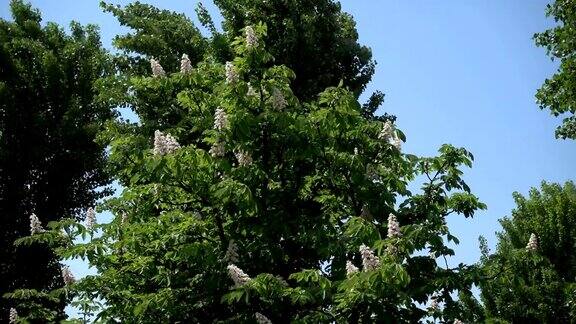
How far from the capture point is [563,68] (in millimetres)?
15758

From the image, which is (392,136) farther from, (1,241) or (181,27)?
(1,241)

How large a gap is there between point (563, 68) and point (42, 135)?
60.7 ft

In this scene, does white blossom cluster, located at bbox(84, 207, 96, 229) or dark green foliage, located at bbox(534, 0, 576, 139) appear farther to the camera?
→ dark green foliage, located at bbox(534, 0, 576, 139)

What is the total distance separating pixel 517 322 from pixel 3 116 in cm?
2017

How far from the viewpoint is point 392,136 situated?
338 inches

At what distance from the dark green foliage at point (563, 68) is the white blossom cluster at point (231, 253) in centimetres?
1233

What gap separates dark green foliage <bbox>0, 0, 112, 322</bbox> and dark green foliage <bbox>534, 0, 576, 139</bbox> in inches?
630

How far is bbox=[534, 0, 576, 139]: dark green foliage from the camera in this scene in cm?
1574

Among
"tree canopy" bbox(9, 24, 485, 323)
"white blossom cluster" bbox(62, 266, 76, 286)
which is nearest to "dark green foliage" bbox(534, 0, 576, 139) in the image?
"tree canopy" bbox(9, 24, 485, 323)

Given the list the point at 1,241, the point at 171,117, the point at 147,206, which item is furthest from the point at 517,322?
the point at 1,241

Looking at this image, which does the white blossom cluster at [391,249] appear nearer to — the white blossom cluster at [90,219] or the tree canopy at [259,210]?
the tree canopy at [259,210]

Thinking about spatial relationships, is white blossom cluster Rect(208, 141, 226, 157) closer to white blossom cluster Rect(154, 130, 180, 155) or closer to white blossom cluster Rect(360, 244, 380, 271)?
white blossom cluster Rect(154, 130, 180, 155)

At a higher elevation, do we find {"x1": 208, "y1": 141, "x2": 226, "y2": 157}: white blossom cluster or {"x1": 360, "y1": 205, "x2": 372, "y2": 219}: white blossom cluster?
{"x1": 208, "y1": 141, "x2": 226, "y2": 157}: white blossom cluster

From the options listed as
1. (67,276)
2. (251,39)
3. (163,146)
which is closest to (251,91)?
(251,39)
